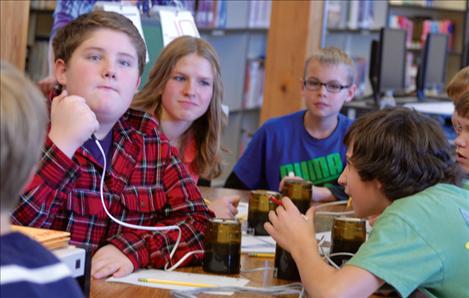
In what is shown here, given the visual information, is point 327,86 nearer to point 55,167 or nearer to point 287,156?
point 287,156

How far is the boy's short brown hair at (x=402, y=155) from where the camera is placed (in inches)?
80.0

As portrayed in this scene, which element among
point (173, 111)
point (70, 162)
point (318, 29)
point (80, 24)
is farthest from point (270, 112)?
point (70, 162)

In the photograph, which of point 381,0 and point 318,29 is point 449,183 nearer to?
point 318,29

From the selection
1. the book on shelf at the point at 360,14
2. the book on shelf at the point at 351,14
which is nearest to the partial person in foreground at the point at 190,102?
the book on shelf at the point at 351,14

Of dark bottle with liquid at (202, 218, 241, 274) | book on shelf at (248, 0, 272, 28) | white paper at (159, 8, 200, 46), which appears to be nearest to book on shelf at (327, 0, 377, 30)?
book on shelf at (248, 0, 272, 28)

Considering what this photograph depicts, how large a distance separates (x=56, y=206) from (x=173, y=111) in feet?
3.43

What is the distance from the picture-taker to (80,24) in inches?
85.4

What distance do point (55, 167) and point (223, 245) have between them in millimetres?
390

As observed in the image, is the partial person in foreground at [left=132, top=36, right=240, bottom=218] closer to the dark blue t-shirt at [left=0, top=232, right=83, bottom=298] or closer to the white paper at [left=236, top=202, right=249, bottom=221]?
the white paper at [left=236, top=202, right=249, bottom=221]

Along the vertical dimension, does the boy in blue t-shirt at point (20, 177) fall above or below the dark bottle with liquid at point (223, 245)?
above

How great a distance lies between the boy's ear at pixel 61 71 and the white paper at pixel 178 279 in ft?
1.59

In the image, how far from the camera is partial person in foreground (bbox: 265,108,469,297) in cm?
182

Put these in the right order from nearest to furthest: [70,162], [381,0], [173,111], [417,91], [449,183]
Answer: [70,162]
[449,183]
[173,111]
[417,91]
[381,0]

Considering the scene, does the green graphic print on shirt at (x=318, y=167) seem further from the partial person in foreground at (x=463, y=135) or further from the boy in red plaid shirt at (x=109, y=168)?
the boy in red plaid shirt at (x=109, y=168)
